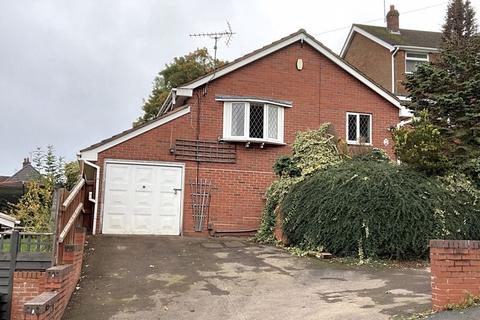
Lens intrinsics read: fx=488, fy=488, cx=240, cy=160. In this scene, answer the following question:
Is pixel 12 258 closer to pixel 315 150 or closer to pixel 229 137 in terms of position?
pixel 229 137

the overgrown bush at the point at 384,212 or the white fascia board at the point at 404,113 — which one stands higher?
the white fascia board at the point at 404,113

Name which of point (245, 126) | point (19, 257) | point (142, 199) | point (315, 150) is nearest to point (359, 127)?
point (315, 150)

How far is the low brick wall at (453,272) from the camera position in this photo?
6172mm

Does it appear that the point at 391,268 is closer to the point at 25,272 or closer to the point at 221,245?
the point at 221,245

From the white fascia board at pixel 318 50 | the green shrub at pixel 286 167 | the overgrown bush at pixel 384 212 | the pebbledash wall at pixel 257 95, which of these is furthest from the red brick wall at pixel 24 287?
the white fascia board at pixel 318 50

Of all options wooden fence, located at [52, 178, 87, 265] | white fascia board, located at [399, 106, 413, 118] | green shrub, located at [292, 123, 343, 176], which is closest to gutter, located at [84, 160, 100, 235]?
wooden fence, located at [52, 178, 87, 265]

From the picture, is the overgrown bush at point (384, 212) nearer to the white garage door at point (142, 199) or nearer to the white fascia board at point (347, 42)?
the white garage door at point (142, 199)

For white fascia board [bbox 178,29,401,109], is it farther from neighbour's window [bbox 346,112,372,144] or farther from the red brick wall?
the red brick wall

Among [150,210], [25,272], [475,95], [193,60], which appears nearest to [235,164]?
[150,210]

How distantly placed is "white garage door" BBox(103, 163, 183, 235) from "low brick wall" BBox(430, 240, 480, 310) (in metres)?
9.32

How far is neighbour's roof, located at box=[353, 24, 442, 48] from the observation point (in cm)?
2500

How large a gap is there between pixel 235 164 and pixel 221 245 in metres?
3.26

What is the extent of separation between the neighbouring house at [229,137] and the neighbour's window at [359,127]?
0.03 meters

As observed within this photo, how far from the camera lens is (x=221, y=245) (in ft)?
42.0
